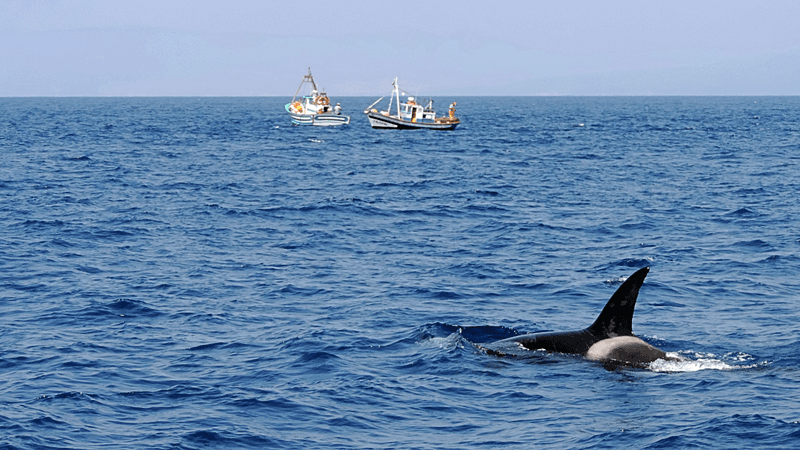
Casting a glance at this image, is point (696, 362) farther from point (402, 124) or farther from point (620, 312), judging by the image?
point (402, 124)

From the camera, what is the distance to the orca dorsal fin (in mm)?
17891

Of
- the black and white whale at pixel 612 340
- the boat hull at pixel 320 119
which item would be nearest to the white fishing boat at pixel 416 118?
the boat hull at pixel 320 119

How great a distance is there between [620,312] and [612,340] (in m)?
0.67

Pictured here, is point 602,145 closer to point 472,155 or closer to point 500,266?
point 472,155

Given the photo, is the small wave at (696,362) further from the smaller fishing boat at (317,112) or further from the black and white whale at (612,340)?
the smaller fishing boat at (317,112)

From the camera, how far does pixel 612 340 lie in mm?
18422

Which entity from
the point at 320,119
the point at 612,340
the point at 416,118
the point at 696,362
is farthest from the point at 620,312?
the point at 320,119

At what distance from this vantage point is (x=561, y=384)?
56.2 feet

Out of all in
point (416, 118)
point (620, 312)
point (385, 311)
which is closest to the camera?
point (620, 312)

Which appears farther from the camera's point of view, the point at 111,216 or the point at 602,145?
the point at 602,145

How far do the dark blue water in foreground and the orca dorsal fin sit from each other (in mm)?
886

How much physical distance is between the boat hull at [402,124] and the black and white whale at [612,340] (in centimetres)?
10024

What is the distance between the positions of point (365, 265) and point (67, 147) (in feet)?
214

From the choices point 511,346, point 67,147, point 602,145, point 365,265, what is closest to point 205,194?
point 365,265
